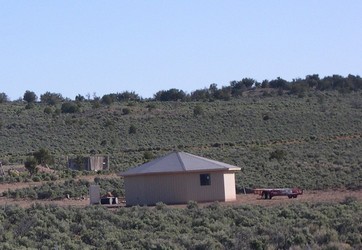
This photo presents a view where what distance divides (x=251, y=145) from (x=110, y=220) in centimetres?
4553

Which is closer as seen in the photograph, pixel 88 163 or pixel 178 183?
pixel 178 183

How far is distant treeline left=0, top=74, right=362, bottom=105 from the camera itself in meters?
115

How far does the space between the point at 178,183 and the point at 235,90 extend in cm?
7987

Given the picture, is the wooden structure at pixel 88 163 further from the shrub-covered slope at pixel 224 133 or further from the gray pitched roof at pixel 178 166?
the gray pitched roof at pixel 178 166

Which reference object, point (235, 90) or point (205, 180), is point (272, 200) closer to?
point (205, 180)

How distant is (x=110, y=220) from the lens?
3122cm

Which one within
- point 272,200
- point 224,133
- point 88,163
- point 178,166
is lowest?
point 272,200

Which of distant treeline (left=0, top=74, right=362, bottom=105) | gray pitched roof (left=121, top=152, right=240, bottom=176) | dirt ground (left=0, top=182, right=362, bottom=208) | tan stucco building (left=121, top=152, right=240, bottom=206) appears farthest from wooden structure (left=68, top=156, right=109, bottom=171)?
distant treeline (left=0, top=74, right=362, bottom=105)

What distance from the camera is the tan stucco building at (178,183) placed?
141ft

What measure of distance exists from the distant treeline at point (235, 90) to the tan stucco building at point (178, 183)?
6439 centimetres

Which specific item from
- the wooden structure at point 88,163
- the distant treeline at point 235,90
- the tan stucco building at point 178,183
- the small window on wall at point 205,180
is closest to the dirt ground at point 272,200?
the tan stucco building at point 178,183

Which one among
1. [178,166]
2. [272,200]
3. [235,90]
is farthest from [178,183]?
[235,90]

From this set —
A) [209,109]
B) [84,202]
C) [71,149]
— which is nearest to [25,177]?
[84,202]

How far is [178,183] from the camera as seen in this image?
43.2 m
